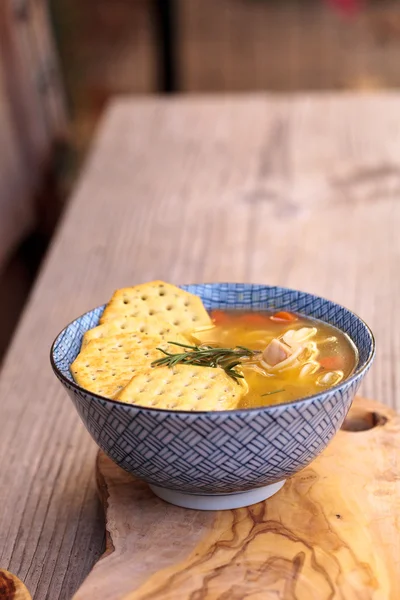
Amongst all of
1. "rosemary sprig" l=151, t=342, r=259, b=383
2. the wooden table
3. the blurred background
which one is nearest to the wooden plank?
the blurred background

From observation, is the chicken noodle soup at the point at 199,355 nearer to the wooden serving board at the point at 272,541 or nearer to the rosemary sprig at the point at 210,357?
the rosemary sprig at the point at 210,357

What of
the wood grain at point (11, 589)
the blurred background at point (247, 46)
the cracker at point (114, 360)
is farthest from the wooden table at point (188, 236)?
the blurred background at point (247, 46)

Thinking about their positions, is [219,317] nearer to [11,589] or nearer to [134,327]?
[134,327]

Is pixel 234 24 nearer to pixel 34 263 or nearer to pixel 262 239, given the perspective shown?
pixel 34 263

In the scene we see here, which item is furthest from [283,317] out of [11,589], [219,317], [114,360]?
[11,589]

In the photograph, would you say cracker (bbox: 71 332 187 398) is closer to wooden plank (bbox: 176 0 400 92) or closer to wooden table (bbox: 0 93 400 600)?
wooden table (bbox: 0 93 400 600)
